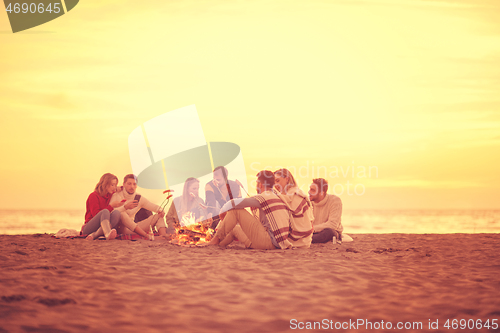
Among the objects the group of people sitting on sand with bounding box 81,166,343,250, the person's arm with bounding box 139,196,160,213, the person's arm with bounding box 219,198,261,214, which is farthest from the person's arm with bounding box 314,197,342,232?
the person's arm with bounding box 139,196,160,213

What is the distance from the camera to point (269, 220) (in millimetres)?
6594

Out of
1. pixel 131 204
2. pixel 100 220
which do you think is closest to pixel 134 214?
pixel 131 204

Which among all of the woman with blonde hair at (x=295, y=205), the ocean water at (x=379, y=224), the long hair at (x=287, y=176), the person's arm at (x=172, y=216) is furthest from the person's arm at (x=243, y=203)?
the ocean water at (x=379, y=224)

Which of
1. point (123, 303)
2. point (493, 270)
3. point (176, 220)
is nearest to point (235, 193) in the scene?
point (176, 220)

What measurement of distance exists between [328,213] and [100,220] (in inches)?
174

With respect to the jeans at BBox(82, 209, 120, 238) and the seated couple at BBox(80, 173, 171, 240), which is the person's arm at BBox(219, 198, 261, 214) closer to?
the seated couple at BBox(80, 173, 171, 240)

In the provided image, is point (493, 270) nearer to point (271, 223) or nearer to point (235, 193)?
point (271, 223)

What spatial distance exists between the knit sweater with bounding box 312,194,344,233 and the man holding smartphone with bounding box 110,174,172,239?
3.11 meters

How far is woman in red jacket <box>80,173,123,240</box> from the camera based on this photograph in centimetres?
776

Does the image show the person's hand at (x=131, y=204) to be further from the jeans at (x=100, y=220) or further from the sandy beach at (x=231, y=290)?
the sandy beach at (x=231, y=290)

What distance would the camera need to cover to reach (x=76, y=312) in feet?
10.2

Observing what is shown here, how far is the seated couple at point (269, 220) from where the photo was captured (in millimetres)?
6570

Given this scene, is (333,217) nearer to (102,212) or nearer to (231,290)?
(102,212)

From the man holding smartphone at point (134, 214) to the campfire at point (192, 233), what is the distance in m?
1.06
